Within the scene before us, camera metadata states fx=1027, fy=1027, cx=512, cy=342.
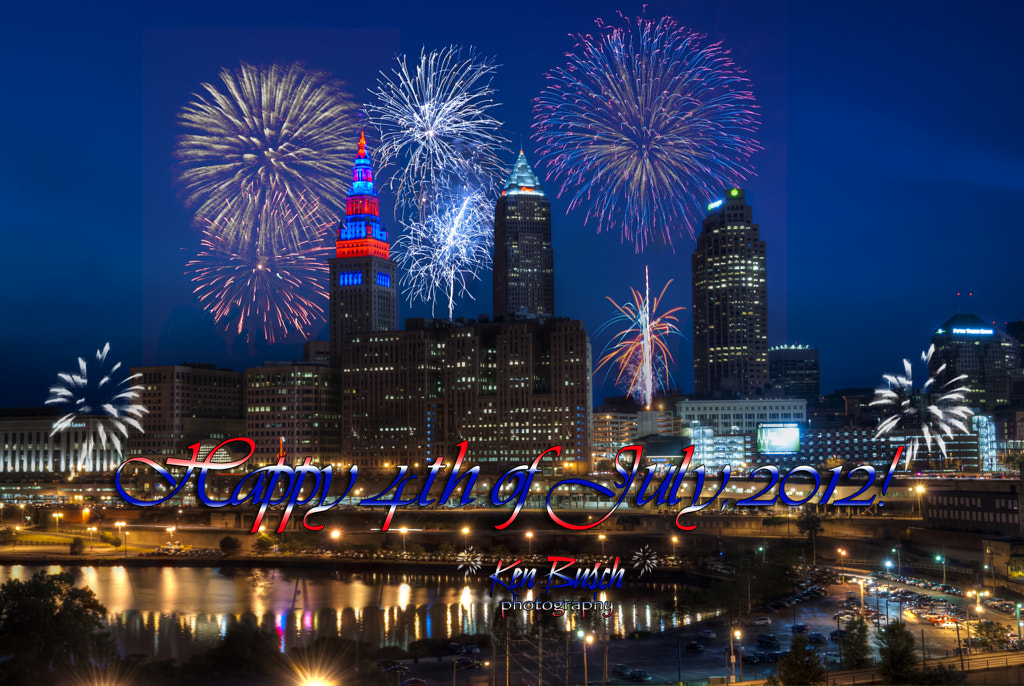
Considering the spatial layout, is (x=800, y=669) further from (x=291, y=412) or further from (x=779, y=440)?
(x=291, y=412)

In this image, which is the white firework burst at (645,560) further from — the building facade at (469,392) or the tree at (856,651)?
the building facade at (469,392)

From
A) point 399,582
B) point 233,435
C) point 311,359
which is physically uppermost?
point 311,359

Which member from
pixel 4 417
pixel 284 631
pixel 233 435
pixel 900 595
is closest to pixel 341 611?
pixel 284 631

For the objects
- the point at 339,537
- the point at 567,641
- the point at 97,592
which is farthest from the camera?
the point at 339,537

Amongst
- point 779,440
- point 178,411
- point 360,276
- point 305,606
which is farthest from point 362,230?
point 305,606

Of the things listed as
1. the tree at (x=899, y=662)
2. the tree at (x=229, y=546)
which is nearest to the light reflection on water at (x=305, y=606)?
the tree at (x=229, y=546)

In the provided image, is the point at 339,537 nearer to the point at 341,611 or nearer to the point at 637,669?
the point at 341,611
